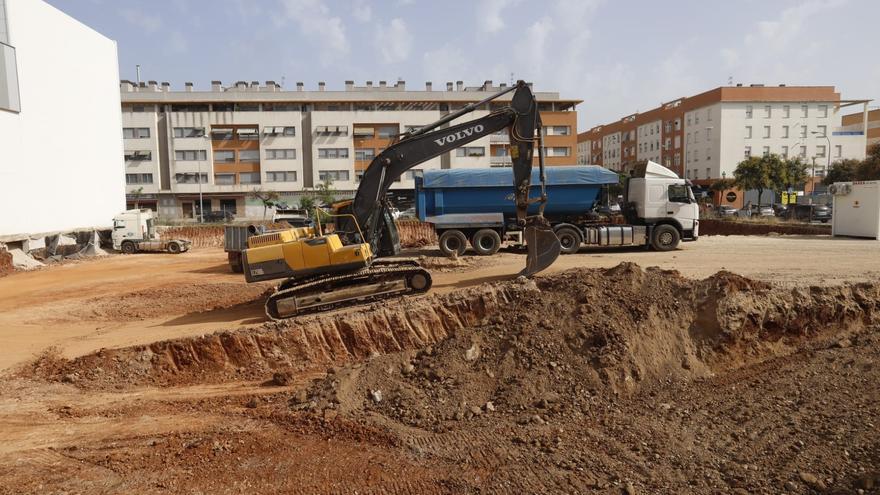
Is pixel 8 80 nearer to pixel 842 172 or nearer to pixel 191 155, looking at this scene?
pixel 191 155

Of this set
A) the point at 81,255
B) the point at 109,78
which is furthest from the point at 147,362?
the point at 109,78

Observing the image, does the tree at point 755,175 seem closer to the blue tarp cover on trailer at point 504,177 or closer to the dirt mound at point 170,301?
the blue tarp cover on trailer at point 504,177

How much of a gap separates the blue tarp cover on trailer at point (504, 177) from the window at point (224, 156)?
4657 centimetres

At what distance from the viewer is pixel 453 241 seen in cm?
2052

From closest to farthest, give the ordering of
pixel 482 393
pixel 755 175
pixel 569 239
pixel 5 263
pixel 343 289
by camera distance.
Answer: pixel 482 393 → pixel 343 289 → pixel 569 239 → pixel 5 263 → pixel 755 175

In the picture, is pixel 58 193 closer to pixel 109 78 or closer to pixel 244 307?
pixel 109 78

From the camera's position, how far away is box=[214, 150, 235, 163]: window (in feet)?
198

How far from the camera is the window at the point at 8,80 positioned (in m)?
26.2

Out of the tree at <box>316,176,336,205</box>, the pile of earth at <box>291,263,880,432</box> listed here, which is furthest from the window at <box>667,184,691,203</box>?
the tree at <box>316,176,336,205</box>

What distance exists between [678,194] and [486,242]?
7.52m

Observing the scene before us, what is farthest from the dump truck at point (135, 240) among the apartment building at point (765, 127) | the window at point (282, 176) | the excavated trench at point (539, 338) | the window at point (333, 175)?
the apartment building at point (765, 127)

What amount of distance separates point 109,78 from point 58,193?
39.4 ft

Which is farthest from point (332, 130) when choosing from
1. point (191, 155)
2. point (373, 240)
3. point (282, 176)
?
point (373, 240)

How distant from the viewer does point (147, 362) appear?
10.0 metres
